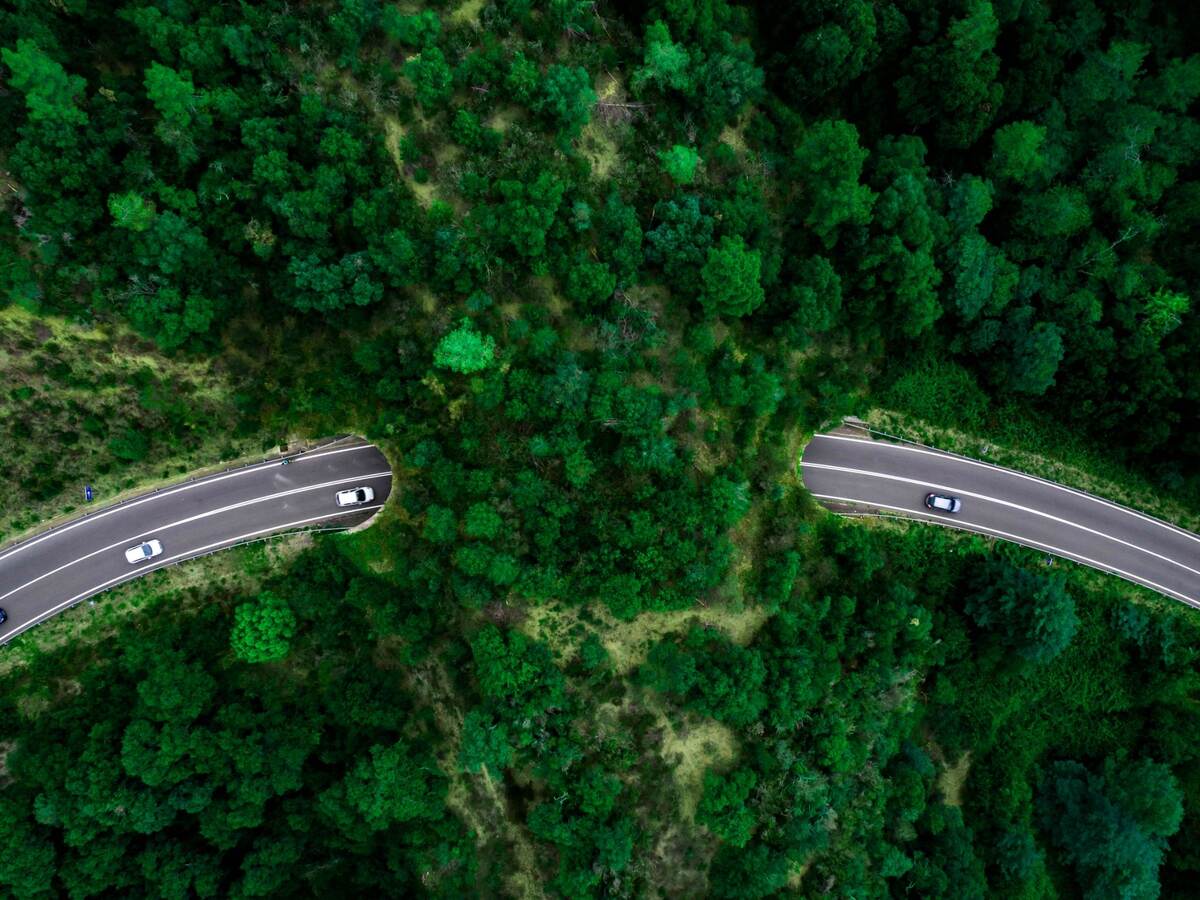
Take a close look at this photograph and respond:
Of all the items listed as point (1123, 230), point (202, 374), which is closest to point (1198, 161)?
point (1123, 230)

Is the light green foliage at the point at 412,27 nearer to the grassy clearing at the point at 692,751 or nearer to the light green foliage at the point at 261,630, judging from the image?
the light green foliage at the point at 261,630

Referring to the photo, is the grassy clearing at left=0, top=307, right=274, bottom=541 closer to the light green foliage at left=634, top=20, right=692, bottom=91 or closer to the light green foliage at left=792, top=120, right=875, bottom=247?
the light green foliage at left=634, top=20, right=692, bottom=91

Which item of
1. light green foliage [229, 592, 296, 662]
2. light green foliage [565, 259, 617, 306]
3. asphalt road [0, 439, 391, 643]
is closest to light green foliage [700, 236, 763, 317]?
light green foliage [565, 259, 617, 306]

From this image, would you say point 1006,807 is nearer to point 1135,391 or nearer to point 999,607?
point 999,607

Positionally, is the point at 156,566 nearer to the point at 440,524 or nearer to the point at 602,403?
the point at 440,524

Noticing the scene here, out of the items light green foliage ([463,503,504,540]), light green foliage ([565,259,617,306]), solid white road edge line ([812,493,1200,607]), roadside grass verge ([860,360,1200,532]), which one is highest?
light green foliage ([565,259,617,306])

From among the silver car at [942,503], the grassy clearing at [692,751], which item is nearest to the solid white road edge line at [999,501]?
the silver car at [942,503]
